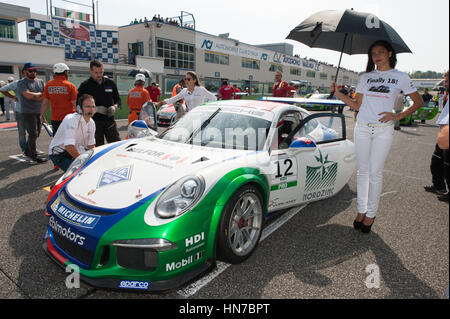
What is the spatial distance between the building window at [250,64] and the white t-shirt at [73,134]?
38.4 metres

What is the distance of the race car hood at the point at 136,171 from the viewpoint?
7.25 ft

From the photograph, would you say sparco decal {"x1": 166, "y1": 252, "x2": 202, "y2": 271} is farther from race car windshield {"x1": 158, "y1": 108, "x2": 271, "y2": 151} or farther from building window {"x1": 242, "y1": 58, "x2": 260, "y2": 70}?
building window {"x1": 242, "y1": 58, "x2": 260, "y2": 70}

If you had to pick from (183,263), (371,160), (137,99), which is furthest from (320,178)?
(137,99)

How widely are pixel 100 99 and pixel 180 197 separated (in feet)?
11.4

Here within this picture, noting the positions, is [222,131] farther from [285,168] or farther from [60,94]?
[60,94]

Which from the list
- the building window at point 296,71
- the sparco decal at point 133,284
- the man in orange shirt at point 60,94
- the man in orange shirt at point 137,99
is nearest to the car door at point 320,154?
the sparco decal at point 133,284

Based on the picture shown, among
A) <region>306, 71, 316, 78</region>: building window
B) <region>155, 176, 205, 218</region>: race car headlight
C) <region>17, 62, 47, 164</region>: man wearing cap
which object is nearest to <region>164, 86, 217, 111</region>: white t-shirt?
<region>17, 62, 47, 164</region>: man wearing cap

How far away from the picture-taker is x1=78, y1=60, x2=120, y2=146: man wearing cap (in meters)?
4.82

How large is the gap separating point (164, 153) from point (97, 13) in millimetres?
33846

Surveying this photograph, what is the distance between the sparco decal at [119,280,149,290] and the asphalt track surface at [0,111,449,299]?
216 millimetres

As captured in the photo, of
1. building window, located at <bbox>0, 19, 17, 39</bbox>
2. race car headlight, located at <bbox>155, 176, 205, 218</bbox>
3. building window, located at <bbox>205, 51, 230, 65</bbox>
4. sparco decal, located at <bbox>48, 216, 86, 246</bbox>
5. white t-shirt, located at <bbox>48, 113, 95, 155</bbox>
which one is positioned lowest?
sparco decal, located at <bbox>48, 216, 86, 246</bbox>

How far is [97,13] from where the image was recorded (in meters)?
30.6

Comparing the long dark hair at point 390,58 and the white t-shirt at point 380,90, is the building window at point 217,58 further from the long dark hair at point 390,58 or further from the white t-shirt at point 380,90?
the white t-shirt at point 380,90
